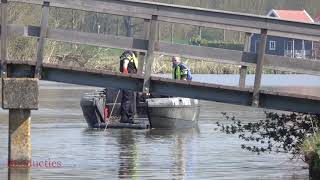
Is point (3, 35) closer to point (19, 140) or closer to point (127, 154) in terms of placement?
point (19, 140)

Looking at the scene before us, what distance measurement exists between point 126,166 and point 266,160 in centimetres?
255

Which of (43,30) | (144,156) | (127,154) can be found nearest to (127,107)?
(127,154)

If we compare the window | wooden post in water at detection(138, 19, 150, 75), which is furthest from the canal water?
the window

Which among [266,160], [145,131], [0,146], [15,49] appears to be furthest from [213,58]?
[15,49]

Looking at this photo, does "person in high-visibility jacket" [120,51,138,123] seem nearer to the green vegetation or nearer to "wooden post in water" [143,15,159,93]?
"wooden post in water" [143,15,159,93]

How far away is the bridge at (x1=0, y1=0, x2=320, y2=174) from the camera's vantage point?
14.6m

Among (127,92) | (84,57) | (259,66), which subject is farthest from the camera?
(84,57)

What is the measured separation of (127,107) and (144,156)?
5.56 meters

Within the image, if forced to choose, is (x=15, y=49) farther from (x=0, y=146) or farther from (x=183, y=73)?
(x=0, y=146)

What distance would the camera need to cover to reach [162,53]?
582 inches

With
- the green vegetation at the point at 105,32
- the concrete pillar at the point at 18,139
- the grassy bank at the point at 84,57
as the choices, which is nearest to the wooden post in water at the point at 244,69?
the concrete pillar at the point at 18,139

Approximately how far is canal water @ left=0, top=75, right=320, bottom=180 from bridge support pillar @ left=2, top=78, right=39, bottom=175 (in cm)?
23

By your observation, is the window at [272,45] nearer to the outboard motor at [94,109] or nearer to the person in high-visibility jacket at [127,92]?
the outboard motor at [94,109]

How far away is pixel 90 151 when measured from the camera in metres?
17.6
